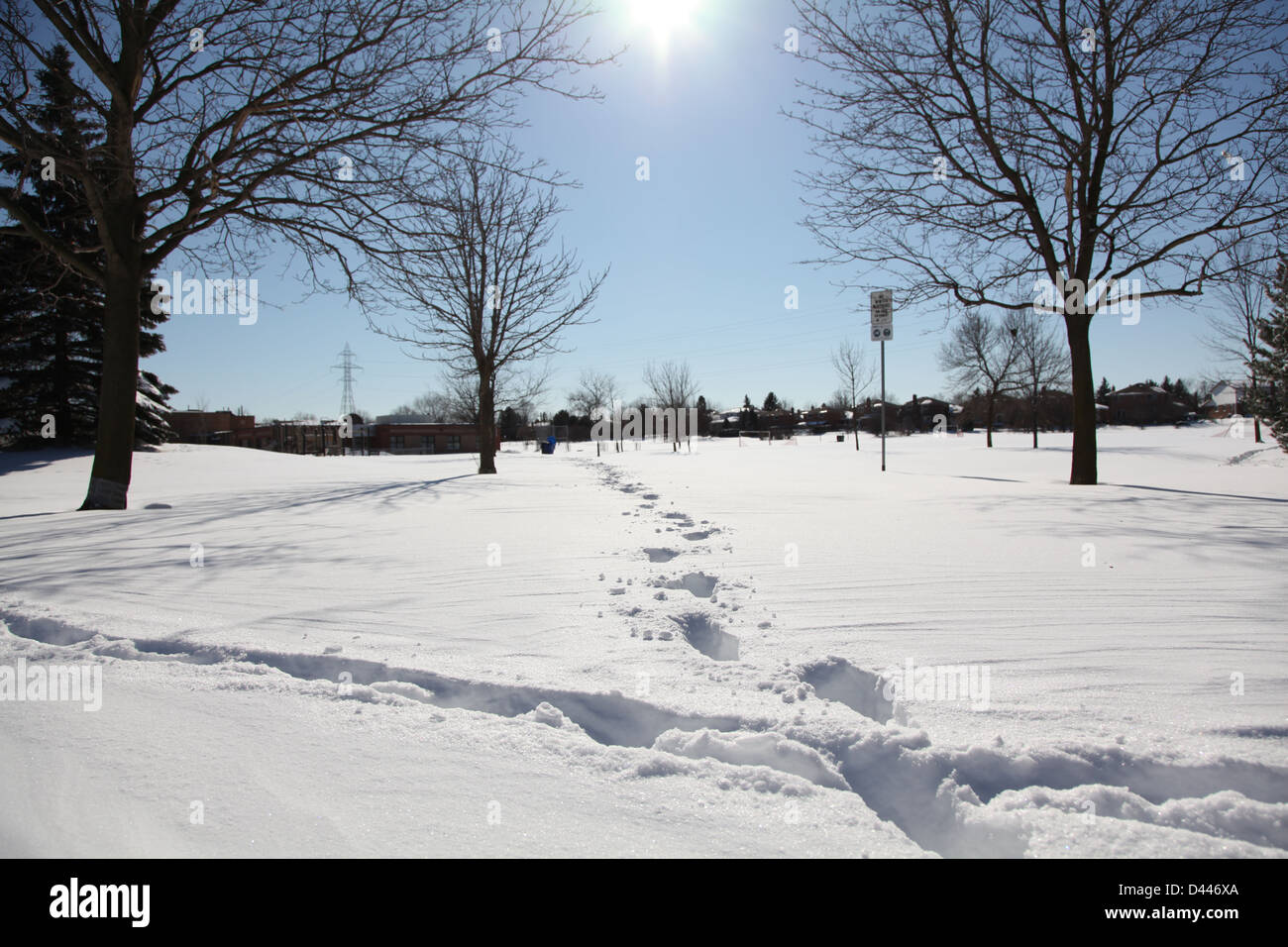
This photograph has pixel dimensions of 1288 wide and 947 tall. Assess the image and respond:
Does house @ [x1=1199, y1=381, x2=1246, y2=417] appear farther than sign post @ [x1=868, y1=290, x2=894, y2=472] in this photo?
Yes

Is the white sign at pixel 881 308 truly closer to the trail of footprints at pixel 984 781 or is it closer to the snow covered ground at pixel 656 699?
the snow covered ground at pixel 656 699

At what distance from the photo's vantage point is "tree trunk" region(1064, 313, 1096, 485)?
34.2ft

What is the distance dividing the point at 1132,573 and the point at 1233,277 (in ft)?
31.2

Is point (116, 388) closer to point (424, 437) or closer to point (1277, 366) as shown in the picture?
point (1277, 366)

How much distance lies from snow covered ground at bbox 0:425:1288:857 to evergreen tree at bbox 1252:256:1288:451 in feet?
73.9

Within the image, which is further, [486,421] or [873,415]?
[873,415]

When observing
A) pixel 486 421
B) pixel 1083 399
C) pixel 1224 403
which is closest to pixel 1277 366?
pixel 1083 399

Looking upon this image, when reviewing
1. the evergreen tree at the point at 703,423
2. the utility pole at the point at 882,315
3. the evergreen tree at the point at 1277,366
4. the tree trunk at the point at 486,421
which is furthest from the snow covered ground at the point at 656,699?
the evergreen tree at the point at 703,423

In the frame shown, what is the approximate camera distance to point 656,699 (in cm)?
227

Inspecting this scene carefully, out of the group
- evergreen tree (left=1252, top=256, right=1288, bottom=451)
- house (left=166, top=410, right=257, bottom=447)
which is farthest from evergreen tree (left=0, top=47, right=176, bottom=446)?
evergreen tree (left=1252, top=256, right=1288, bottom=451)

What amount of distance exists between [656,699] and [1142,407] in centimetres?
10284

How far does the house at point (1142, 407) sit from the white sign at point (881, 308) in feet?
283

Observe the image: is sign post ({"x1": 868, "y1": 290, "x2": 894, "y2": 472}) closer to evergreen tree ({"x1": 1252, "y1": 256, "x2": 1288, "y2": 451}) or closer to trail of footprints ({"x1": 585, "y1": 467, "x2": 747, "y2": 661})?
trail of footprints ({"x1": 585, "y1": 467, "x2": 747, "y2": 661})
